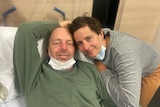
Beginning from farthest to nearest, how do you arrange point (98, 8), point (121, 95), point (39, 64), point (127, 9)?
point (98, 8) < point (127, 9) < point (39, 64) < point (121, 95)

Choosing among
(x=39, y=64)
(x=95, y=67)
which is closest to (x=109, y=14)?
(x=95, y=67)

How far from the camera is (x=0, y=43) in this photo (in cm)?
152

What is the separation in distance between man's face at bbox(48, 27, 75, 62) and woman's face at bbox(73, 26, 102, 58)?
0.28 feet

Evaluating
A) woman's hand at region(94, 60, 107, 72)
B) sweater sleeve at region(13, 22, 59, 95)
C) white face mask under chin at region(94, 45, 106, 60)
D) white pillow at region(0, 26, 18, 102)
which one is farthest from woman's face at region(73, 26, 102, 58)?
white pillow at region(0, 26, 18, 102)

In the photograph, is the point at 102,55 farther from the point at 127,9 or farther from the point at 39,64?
the point at 127,9

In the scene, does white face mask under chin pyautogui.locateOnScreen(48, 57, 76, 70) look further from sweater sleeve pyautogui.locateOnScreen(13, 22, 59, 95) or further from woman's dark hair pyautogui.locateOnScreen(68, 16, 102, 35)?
woman's dark hair pyautogui.locateOnScreen(68, 16, 102, 35)

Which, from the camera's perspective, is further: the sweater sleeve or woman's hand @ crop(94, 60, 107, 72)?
woman's hand @ crop(94, 60, 107, 72)

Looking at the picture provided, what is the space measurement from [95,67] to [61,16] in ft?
2.34

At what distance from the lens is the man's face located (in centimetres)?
145

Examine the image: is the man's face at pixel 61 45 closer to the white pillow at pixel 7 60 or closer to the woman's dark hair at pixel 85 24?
the woman's dark hair at pixel 85 24

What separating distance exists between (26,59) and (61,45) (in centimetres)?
26

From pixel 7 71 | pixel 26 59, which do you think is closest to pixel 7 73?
pixel 7 71

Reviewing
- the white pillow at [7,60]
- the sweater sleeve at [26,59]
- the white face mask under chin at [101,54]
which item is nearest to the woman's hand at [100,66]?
the white face mask under chin at [101,54]

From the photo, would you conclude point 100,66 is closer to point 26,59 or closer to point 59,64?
point 59,64
